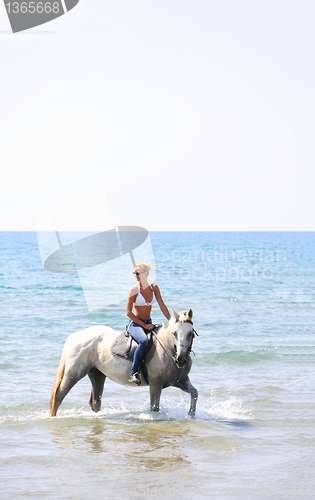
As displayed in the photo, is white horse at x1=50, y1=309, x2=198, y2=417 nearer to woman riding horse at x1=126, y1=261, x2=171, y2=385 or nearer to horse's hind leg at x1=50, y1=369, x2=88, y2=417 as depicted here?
→ horse's hind leg at x1=50, y1=369, x2=88, y2=417

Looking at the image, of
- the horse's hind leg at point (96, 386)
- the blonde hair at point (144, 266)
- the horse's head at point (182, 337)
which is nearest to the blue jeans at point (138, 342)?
the horse's head at point (182, 337)

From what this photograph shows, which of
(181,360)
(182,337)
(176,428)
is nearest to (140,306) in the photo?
(182,337)

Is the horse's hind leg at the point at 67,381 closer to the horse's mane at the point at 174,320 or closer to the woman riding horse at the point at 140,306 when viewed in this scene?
the woman riding horse at the point at 140,306

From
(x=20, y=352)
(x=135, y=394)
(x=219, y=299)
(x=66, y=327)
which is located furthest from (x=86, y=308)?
(x=135, y=394)

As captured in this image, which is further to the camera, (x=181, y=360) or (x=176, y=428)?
(x=176, y=428)

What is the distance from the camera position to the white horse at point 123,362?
328 inches

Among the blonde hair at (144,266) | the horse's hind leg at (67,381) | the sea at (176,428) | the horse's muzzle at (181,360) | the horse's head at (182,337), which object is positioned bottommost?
the sea at (176,428)

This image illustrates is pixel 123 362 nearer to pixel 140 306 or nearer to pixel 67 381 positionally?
pixel 140 306

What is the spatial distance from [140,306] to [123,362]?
102cm

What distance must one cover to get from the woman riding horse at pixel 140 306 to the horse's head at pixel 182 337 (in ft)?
1.35

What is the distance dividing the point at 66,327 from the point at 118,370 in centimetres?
1167

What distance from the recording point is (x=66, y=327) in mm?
20219

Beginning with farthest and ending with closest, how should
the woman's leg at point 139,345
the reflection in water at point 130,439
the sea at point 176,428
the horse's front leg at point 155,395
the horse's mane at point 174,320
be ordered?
the horse's front leg at point 155,395, the woman's leg at point 139,345, the horse's mane at point 174,320, the reflection in water at point 130,439, the sea at point 176,428

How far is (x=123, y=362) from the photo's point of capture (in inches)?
351
